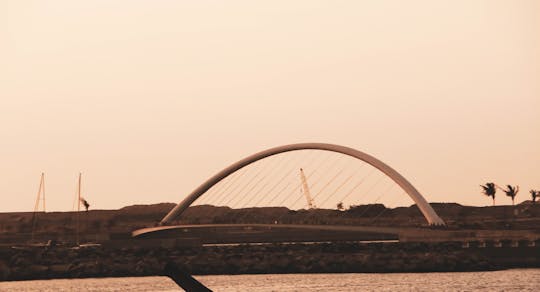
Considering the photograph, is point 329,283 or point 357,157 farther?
point 357,157

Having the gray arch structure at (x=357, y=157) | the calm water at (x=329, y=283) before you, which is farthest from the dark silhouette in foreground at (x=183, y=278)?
the gray arch structure at (x=357, y=157)

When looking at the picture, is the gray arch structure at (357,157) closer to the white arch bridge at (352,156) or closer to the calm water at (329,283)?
the white arch bridge at (352,156)

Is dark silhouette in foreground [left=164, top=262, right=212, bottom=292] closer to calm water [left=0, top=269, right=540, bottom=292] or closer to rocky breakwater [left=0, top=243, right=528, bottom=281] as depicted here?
calm water [left=0, top=269, right=540, bottom=292]

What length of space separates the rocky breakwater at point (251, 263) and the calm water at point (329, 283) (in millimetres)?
3416

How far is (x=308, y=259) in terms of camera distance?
94.8 meters

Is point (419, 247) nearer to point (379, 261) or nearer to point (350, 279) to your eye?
point (379, 261)

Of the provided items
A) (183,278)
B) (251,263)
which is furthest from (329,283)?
(183,278)

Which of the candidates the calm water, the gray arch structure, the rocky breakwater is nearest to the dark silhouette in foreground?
the calm water

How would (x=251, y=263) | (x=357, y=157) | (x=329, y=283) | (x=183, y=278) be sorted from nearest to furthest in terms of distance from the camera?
1. (x=183, y=278)
2. (x=329, y=283)
3. (x=251, y=263)
4. (x=357, y=157)

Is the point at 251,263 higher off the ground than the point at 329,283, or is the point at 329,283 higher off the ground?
the point at 251,263

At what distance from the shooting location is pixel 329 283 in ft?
253

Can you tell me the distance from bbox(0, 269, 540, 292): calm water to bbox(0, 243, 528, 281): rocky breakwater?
3.42 metres

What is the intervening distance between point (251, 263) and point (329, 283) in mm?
20918

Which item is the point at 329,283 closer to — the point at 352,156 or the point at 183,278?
the point at 352,156
